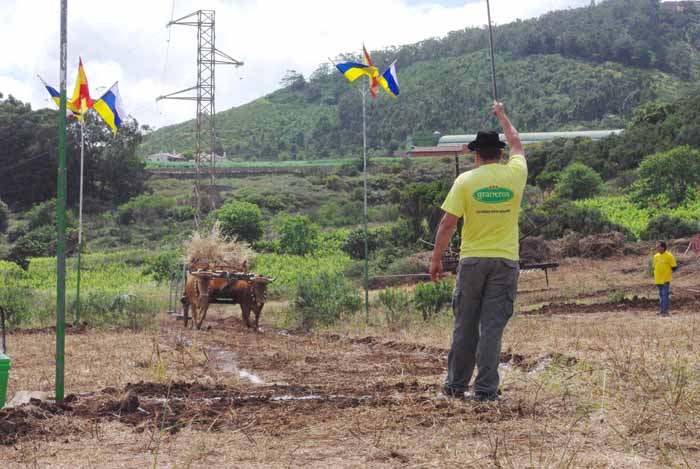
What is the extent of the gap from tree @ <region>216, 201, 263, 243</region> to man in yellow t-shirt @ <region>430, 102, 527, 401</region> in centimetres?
4269

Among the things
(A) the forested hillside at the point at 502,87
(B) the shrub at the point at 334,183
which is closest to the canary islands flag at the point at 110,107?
(B) the shrub at the point at 334,183

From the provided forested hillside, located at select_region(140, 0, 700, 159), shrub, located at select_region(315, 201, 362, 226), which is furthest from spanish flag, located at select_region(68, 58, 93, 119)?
forested hillside, located at select_region(140, 0, 700, 159)

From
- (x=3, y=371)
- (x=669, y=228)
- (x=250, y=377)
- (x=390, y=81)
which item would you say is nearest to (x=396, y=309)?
(x=390, y=81)

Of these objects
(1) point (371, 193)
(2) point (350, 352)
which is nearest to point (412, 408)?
(2) point (350, 352)

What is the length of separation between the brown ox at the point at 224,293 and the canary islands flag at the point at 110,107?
20.2ft

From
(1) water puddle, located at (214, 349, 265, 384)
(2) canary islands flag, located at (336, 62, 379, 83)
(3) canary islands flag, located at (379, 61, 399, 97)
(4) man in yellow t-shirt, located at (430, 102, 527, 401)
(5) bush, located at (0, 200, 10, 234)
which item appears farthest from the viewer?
(5) bush, located at (0, 200, 10, 234)

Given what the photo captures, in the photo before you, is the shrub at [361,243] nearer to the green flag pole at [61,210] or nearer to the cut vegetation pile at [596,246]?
the cut vegetation pile at [596,246]

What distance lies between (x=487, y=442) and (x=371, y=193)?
60.1 metres

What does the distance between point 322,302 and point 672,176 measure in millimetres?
29267

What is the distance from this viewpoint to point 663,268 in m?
18.3

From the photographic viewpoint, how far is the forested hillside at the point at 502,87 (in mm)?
105938

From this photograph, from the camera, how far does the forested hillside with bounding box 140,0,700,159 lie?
10594 centimetres

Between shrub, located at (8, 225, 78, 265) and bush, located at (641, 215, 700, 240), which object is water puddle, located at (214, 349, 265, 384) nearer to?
bush, located at (641, 215, 700, 240)

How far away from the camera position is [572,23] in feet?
496
